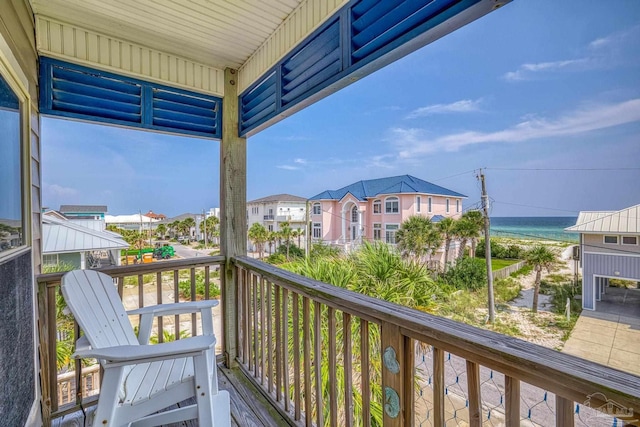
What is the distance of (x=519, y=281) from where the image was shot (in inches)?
49.5

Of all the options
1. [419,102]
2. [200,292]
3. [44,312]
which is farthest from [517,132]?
[44,312]

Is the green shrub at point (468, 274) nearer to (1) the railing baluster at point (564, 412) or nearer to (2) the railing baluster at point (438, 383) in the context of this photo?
(2) the railing baluster at point (438, 383)

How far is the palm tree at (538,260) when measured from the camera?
1076 millimetres

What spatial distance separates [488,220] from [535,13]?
0.80 m

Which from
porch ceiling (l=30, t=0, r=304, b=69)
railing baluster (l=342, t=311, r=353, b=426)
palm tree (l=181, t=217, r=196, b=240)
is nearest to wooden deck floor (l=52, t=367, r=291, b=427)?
railing baluster (l=342, t=311, r=353, b=426)

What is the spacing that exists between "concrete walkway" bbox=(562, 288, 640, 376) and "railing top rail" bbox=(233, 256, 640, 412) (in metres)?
0.11

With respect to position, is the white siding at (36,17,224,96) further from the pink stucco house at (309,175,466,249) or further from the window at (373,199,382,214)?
the window at (373,199,382,214)

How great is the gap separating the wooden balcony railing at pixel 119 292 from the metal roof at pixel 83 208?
0.42 m

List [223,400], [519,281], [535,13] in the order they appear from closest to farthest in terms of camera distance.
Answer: [535,13] < [519,281] < [223,400]

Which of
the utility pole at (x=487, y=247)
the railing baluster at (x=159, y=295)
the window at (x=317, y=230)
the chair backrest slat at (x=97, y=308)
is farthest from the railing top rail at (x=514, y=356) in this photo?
the railing baluster at (x=159, y=295)

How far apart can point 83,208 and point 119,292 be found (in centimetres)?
64

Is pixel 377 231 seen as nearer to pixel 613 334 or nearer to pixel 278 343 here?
pixel 278 343

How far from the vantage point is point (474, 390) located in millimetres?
917

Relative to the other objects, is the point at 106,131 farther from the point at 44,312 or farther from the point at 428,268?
the point at 428,268
